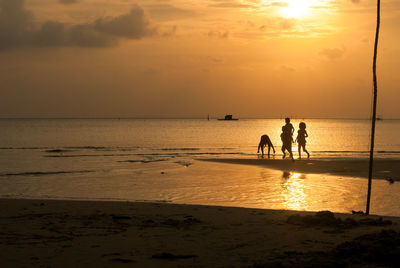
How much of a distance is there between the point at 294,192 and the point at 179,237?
290 inches

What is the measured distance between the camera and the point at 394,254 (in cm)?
662

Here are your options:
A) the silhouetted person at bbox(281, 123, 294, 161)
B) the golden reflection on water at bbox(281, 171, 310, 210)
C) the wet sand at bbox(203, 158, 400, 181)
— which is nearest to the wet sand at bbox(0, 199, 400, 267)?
the golden reflection on water at bbox(281, 171, 310, 210)

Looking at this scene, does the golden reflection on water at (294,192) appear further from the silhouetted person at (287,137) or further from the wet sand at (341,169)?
the silhouetted person at (287,137)

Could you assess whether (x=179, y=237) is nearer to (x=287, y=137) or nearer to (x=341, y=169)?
(x=341, y=169)

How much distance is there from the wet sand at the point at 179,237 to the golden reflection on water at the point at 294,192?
1791mm

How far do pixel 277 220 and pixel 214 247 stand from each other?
2508 millimetres

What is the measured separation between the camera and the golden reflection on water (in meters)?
12.6

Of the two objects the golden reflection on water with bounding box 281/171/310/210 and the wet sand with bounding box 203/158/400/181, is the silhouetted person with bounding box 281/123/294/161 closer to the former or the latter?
the wet sand with bounding box 203/158/400/181

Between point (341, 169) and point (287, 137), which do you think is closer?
point (341, 169)

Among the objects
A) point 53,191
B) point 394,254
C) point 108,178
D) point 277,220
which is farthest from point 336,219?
point 108,178

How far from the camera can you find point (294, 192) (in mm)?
14883

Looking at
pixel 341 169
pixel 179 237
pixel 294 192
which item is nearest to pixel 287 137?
pixel 341 169

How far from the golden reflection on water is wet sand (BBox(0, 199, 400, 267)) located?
1.79 meters

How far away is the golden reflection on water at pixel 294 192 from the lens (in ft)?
41.2
